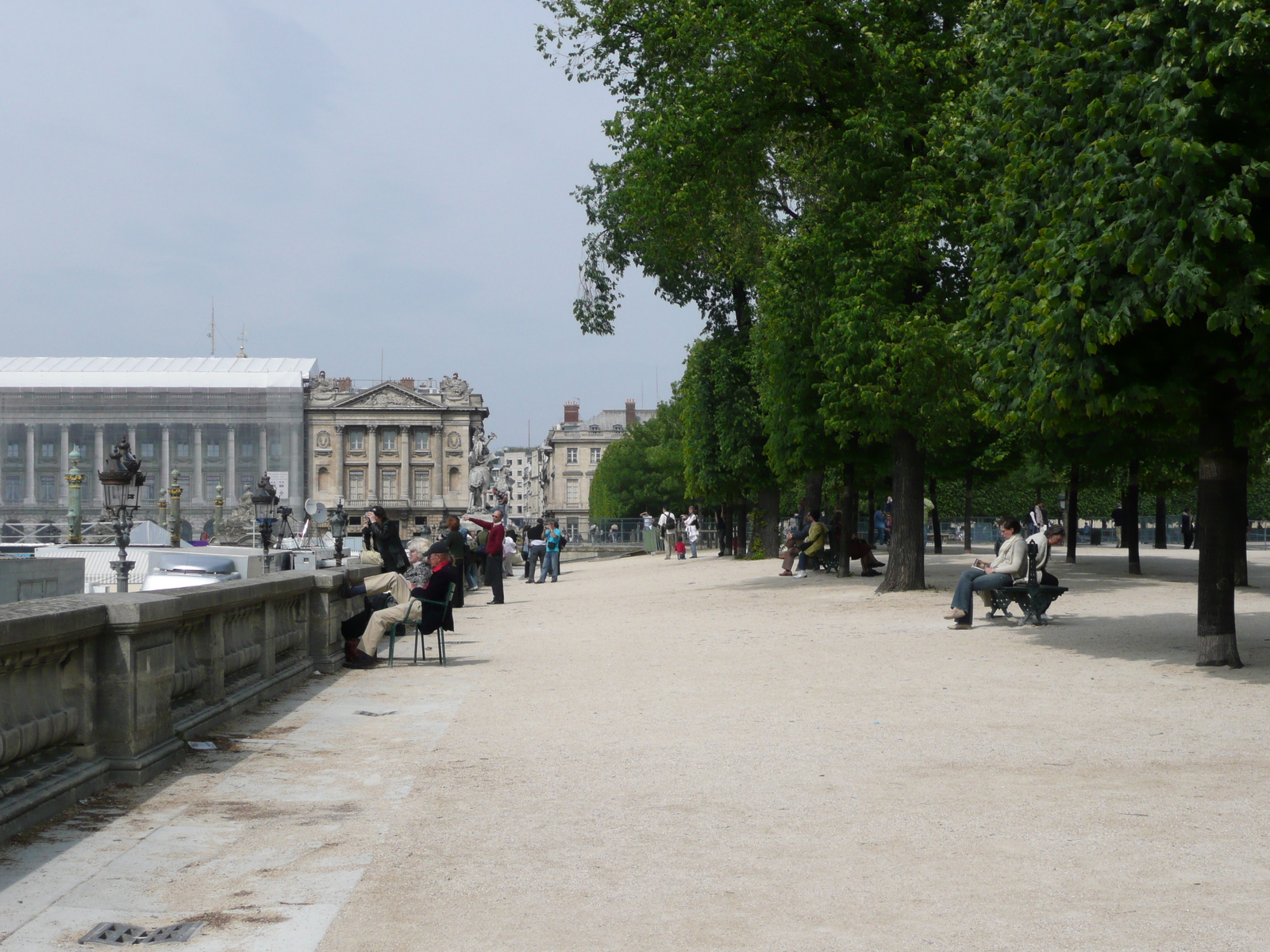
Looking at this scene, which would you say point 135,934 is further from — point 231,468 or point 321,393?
point 321,393

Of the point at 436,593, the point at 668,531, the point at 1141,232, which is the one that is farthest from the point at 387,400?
the point at 1141,232

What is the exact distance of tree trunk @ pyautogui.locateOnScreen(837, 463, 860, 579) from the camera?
29.8 m

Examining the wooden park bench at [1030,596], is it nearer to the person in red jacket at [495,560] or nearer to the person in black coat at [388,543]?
the person in black coat at [388,543]

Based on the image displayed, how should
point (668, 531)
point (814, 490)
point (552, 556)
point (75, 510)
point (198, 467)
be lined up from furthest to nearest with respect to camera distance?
point (198, 467) → point (668, 531) → point (75, 510) → point (552, 556) → point (814, 490)

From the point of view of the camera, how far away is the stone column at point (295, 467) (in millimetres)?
90750

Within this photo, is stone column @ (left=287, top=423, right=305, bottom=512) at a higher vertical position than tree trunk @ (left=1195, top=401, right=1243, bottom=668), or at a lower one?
higher

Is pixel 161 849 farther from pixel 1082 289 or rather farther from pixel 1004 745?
pixel 1082 289

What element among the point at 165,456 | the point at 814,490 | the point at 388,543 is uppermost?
the point at 165,456

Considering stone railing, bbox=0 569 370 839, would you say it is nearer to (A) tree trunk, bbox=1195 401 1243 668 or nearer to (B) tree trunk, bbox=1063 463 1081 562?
(A) tree trunk, bbox=1195 401 1243 668

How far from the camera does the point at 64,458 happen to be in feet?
323

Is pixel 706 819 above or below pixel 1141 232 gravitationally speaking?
below

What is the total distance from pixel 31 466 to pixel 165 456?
9809mm

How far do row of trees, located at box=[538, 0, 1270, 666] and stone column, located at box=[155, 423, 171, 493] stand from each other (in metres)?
61.8

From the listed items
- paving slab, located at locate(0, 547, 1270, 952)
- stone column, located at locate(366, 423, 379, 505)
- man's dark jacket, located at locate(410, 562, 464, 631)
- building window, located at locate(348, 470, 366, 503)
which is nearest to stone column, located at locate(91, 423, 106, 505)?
stone column, located at locate(366, 423, 379, 505)
